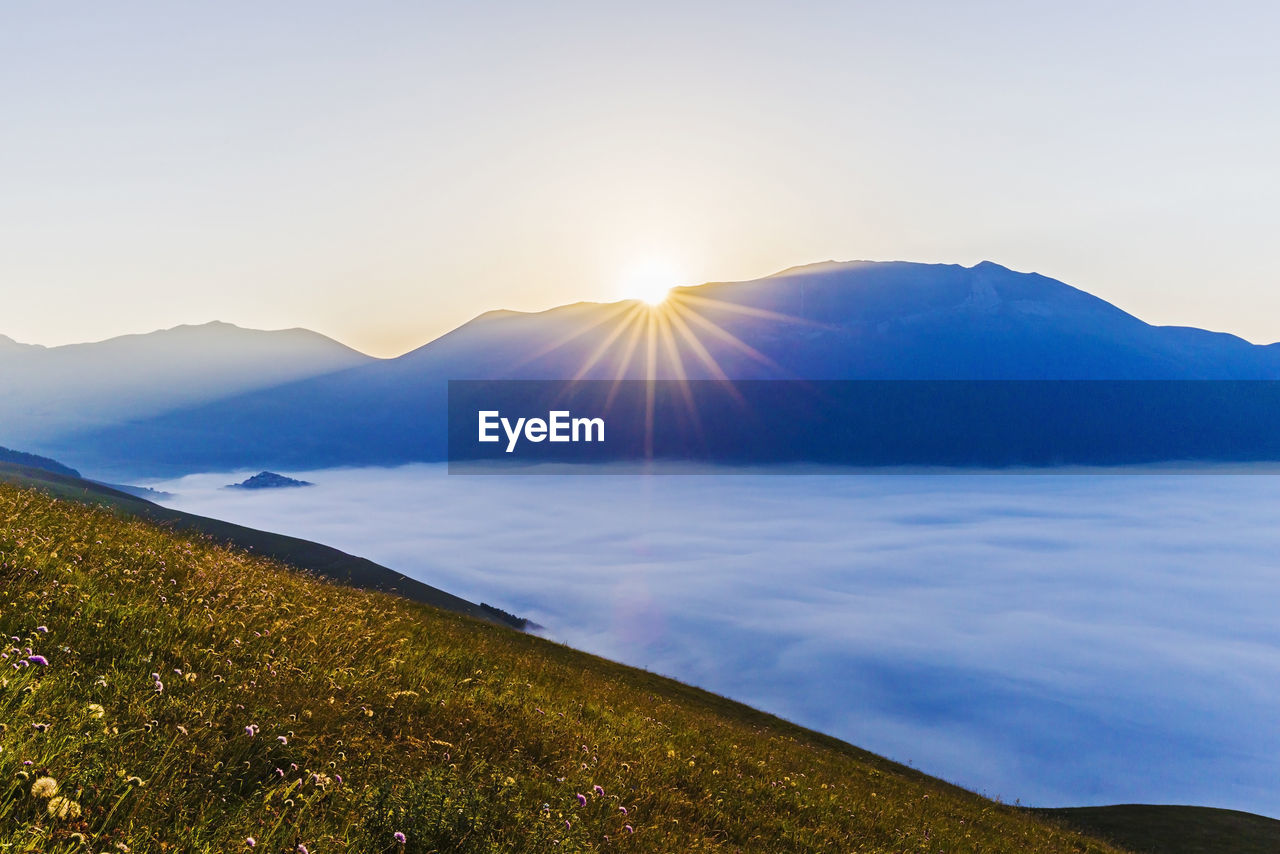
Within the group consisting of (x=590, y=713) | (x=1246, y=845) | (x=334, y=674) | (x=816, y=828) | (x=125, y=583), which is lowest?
(x=1246, y=845)

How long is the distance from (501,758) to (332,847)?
3073mm

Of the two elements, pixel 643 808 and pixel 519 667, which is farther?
pixel 519 667

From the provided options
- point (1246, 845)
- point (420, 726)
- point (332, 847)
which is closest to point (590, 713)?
point (420, 726)

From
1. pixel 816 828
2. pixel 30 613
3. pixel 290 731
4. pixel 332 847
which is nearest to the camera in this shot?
pixel 332 847

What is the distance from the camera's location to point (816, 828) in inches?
384

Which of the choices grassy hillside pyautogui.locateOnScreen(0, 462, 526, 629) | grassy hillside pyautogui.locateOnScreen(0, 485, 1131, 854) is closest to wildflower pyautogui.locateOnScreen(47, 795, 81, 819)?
grassy hillside pyautogui.locateOnScreen(0, 485, 1131, 854)

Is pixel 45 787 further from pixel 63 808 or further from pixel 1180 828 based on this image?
pixel 1180 828

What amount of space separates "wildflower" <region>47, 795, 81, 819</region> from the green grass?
219 ft

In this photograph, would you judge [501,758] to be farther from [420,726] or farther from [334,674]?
[334,674]

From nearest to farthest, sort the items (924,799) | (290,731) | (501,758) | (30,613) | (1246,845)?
(290,731) < (30,613) < (501,758) < (924,799) < (1246,845)

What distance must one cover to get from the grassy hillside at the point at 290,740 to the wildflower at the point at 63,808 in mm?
19

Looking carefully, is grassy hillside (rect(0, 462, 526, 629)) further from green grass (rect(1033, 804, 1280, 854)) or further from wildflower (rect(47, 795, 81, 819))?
wildflower (rect(47, 795, 81, 819))

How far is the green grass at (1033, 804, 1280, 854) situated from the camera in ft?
189

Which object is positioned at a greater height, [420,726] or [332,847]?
[332,847]
